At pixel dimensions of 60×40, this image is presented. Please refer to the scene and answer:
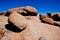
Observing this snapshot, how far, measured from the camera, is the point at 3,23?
10.8 meters

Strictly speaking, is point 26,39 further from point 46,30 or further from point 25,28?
point 46,30

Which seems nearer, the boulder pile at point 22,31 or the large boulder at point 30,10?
the boulder pile at point 22,31

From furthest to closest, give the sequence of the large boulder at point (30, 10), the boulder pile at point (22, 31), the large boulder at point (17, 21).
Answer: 1. the large boulder at point (30, 10)
2. the large boulder at point (17, 21)
3. the boulder pile at point (22, 31)

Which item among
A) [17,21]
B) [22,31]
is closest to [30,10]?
[17,21]

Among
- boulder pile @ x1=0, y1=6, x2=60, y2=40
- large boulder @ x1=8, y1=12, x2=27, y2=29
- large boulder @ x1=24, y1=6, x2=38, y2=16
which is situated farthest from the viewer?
large boulder @ x1=24, y1=6, x2=38, y2=16

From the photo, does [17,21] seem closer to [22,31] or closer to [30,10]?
[22,31]

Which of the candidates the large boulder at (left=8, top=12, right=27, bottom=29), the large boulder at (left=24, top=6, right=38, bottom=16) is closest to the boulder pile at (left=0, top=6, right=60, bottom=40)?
the large boulder at (left=8, top=12, right=27, bottom=29)

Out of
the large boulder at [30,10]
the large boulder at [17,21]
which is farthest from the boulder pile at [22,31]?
the large boulder at [30,10]

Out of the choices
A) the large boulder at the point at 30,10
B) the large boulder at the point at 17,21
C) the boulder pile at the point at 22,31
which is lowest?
the boulder pile at the point at 22,31

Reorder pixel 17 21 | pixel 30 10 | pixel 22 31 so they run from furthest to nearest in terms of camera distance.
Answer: pixel 30 10 < pixel 17 21 < pixel 22 31

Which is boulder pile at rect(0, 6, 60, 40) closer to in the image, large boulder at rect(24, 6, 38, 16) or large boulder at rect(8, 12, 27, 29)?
large boulder at rect(8, 12, 27, 29)

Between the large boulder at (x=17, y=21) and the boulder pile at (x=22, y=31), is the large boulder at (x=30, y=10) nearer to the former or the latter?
the boulder pile at (x=22, y=31)

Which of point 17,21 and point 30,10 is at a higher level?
point 30,10

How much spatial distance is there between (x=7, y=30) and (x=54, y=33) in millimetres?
3865
